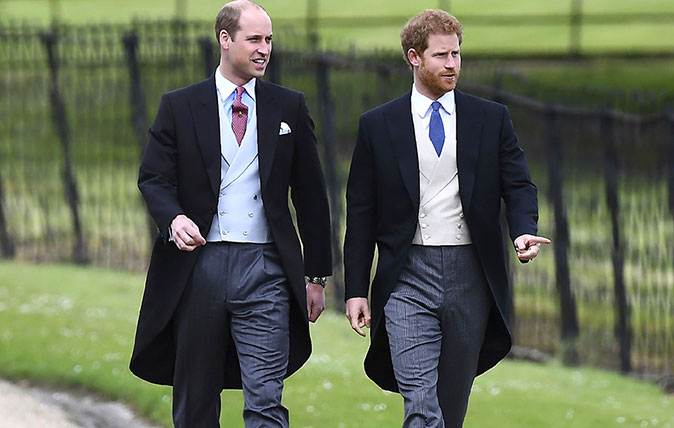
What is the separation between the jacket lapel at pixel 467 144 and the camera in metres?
5.12

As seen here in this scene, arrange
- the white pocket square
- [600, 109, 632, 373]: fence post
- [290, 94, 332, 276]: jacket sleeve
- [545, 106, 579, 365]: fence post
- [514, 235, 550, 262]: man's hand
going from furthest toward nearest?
[545, 106, 579, 365]: fence post → [600, 109, 632, 373]: fence post → [290, 94, 332, 276]: jacket sleeve → the white pocket square → [514, 235, 550, 262]: man's hand

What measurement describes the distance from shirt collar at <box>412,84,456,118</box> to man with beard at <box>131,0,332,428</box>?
47 centimetres

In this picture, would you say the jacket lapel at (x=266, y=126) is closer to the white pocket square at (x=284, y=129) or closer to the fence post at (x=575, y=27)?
the white pocket square at (x=284, y=129)

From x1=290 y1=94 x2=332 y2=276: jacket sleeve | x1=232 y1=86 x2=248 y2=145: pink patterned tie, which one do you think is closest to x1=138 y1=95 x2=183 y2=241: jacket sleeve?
x1=232 y1=86 x2=248 y2=145: pink patterned tie

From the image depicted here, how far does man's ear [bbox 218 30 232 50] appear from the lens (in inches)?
204

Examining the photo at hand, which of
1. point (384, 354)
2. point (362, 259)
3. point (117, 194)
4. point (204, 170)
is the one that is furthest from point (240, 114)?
point (117, 194)

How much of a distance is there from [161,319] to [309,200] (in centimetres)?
73

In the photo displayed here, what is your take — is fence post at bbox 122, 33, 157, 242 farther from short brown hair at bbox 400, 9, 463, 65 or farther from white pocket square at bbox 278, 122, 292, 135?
short brown hair at bbox 400, 9, 463, 65

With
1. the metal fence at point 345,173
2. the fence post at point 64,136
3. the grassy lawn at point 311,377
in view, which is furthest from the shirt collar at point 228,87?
the fence post at point 64,136

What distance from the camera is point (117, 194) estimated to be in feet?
45.5

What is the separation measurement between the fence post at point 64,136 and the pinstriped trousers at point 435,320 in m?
8.92

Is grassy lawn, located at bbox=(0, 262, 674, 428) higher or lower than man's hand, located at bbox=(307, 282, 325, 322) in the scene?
lower

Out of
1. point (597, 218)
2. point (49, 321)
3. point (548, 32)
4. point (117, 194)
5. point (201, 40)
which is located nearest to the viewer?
point (49, 321)

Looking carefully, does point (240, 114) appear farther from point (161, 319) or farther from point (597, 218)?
point (597, 218)
